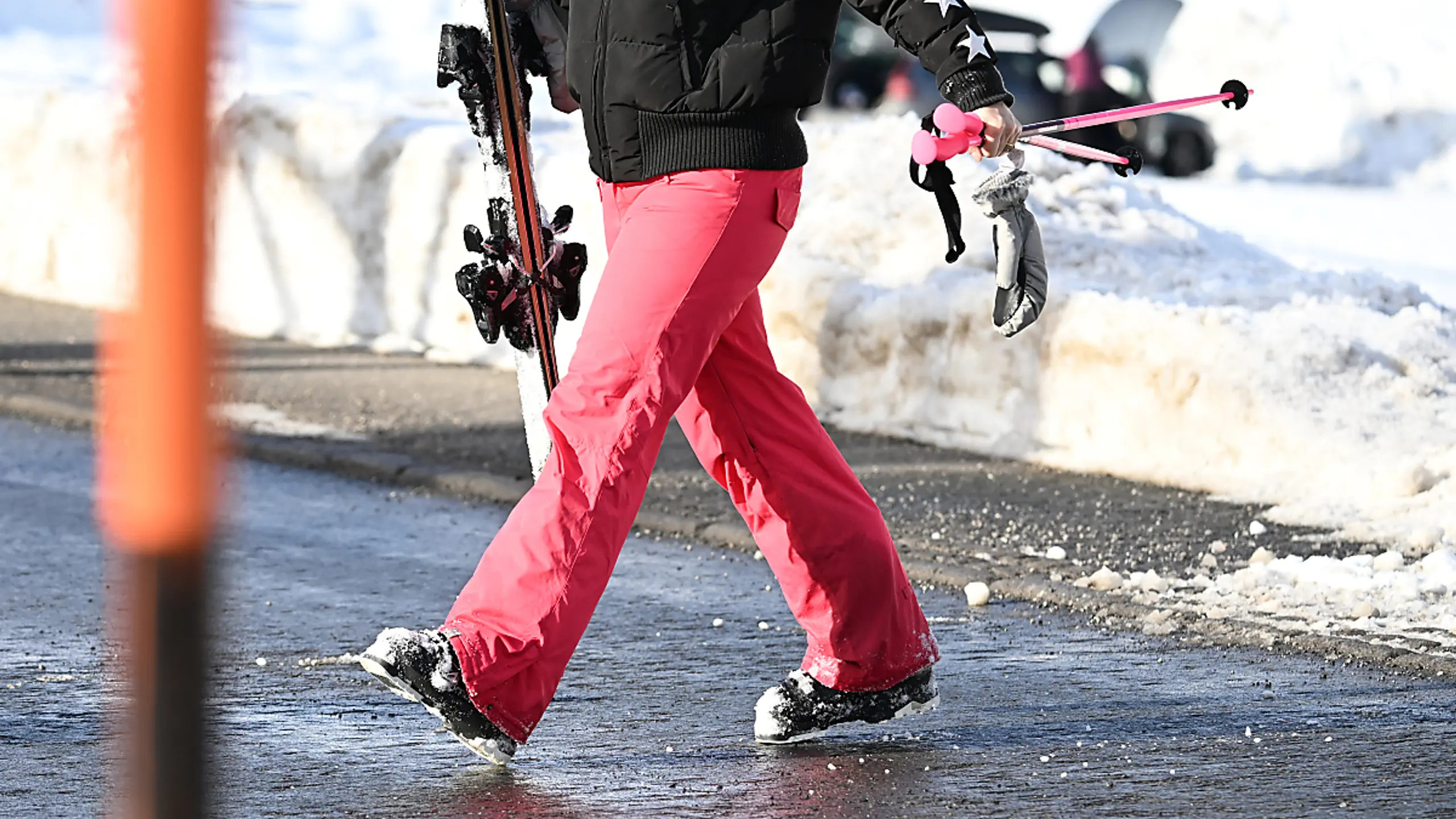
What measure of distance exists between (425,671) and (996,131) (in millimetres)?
1323

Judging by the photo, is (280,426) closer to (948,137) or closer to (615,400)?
(615,400)

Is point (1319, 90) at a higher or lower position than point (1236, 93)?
higher

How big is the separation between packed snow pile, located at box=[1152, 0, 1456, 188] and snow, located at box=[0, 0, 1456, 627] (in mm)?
8564

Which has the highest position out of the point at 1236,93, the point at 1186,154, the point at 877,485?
the point at 1186,154

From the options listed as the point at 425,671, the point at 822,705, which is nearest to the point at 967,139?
the point at 822,705

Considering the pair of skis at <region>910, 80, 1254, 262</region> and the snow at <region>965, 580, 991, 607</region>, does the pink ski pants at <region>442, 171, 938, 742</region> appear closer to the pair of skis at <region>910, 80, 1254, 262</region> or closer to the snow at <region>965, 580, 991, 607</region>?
the pair of skis at <region>910, 80, 1254, 262</region>

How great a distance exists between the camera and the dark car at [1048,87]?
2166 centimetres

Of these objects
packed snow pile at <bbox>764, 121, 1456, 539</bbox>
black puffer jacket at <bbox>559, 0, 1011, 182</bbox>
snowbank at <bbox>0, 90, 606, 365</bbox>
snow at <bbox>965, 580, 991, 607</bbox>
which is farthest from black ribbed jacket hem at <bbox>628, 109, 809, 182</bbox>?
snowbank at <bbox>0, 90, 606, 365</bbox>

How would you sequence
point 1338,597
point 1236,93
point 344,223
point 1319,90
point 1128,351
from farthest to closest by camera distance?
point 1319,90 → point 344,223 → point 1128,351 → point 1338,597 → point 1236,93

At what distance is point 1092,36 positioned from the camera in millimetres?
24125

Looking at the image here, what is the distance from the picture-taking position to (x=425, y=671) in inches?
153

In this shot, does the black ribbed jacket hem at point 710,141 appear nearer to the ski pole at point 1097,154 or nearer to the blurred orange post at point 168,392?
the ski pole at point 1097,154

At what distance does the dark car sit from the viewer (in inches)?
853

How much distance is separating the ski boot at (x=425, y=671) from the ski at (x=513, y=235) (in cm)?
79
